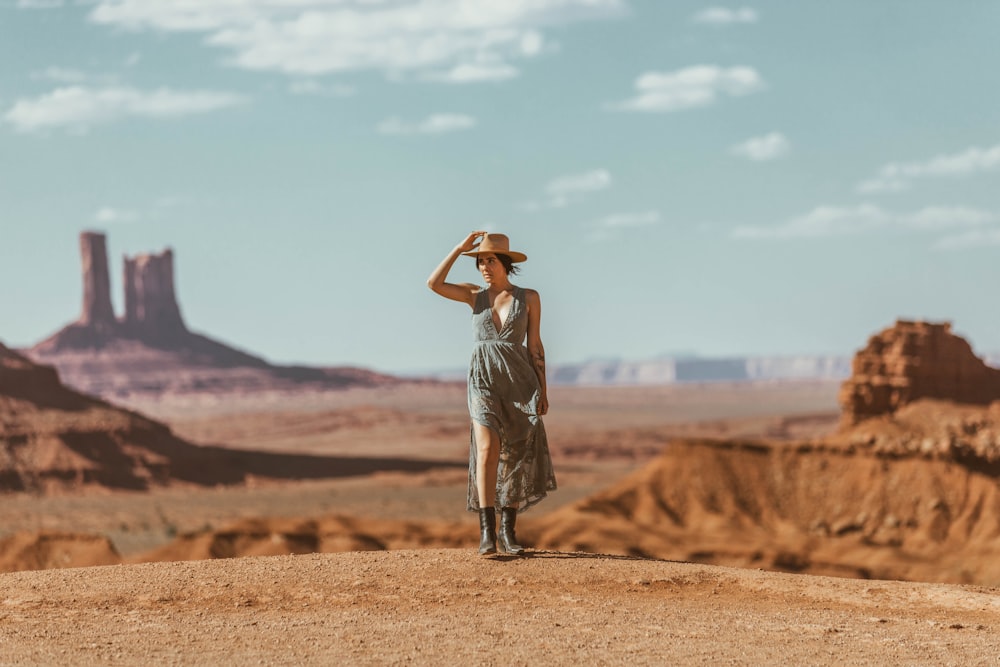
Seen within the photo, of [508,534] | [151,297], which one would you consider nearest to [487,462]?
[508,534]

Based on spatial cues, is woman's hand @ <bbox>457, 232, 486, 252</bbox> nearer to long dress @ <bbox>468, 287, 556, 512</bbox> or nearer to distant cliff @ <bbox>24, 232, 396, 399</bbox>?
long dress @ <bbox>468, 287, 556, 512</bbox>

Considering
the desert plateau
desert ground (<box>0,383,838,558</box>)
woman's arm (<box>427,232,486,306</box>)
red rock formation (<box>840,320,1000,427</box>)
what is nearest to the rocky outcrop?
desert ground (<box>0,383,838,558</box>)

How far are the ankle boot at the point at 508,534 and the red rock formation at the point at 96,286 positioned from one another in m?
136

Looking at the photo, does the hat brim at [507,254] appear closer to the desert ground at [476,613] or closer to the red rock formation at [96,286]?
the desert ground at [476,613]

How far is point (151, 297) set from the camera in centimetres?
15012

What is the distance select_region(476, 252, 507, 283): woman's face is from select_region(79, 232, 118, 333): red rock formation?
136107 millimetres

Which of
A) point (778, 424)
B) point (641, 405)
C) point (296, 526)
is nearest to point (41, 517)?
point (296, 526)

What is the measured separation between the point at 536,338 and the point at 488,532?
1332 millimetres

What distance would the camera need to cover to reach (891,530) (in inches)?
1190

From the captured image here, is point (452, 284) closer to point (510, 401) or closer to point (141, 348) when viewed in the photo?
point (510, 401)

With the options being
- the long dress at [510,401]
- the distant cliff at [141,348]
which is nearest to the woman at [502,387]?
the long dress at [510,401]

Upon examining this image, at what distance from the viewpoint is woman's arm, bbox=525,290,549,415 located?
33.2 ft

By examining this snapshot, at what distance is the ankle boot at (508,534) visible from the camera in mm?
10102

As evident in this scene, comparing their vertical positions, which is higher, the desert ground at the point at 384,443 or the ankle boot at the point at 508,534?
the ankle boot at the point at 508,534
